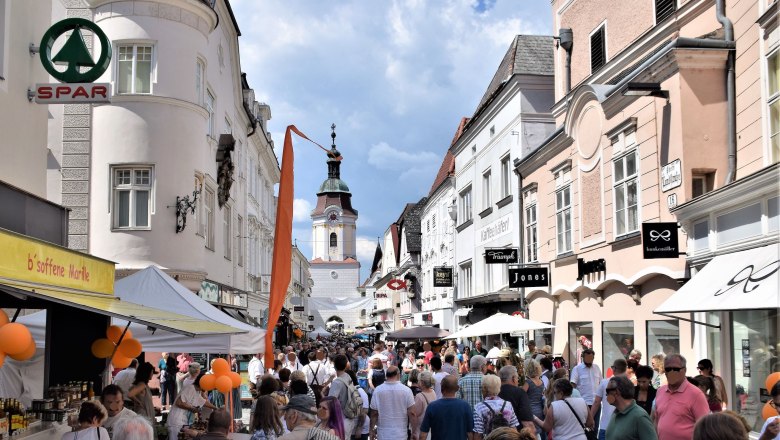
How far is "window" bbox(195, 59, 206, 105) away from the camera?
23298 mm

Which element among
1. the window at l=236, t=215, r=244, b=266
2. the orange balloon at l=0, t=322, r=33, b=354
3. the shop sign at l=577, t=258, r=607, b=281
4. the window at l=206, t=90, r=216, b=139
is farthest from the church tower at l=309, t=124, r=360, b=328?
the orange balloon at l=0, t=322, r=33, b=354

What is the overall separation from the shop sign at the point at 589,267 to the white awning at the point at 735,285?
5032 mm

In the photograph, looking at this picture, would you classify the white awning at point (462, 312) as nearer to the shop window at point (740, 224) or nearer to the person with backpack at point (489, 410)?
the shop window at point (740, 224)

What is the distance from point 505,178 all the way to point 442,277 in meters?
10.2

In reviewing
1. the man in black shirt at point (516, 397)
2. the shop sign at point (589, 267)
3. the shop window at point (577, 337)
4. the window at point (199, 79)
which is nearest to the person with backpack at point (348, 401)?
the man in black shirt at point (516, 397)

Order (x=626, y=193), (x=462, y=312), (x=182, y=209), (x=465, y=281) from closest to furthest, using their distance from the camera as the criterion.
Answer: (x=626, y=193) → (x=182, y=209) → (x=465, y=281) → (x=462, y=312)

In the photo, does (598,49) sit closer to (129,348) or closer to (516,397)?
(516,397)

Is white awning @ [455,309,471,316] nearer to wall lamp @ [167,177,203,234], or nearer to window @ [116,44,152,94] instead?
wall lamp @ [167,177,203,234]

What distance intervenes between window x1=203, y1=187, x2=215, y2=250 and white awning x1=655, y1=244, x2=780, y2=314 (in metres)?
16.2

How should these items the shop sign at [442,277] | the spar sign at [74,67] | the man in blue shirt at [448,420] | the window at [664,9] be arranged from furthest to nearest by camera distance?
the shop sign at [442,277]
the window at [664,9]
the spar sign at [74,67]
the man in blue shirt at [448,420]

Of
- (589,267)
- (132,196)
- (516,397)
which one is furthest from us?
(132,196)

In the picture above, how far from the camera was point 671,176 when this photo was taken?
15.0 metres

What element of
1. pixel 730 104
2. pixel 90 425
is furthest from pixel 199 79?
pixel 90 425

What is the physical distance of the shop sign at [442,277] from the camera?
38.8m
